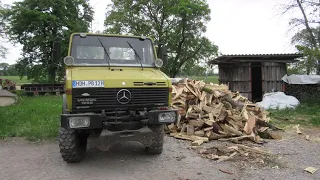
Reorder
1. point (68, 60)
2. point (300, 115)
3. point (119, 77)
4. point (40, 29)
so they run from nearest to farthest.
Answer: point (119, 77) → point (68, 60) → point (300, 115) → point (40, 29)

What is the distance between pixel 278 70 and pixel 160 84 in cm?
1373

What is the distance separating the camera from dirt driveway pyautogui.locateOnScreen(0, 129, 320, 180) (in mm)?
5484

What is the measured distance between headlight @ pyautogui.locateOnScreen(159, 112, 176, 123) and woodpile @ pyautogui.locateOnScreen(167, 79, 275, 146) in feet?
6.91

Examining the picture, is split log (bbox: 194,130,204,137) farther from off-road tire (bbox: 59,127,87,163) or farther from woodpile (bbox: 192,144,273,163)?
off-road tire (bbox: 59,127,87,163)

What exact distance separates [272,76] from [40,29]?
1031 inches

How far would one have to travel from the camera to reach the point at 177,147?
24.7ft

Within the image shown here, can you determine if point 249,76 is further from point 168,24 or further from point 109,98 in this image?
point 168,24

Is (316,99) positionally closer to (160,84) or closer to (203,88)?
(203,88)

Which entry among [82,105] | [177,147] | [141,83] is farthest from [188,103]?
[82,105]

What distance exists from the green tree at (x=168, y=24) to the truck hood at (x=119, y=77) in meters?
25.2

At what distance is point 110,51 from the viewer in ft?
21.6

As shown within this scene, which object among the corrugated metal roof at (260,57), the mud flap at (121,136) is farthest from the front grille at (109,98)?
the corrugated metal roof at (260,57)

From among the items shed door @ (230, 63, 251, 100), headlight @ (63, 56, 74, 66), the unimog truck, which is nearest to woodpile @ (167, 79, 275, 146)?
the unimog truck

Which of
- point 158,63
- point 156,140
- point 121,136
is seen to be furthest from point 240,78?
point 121,136
